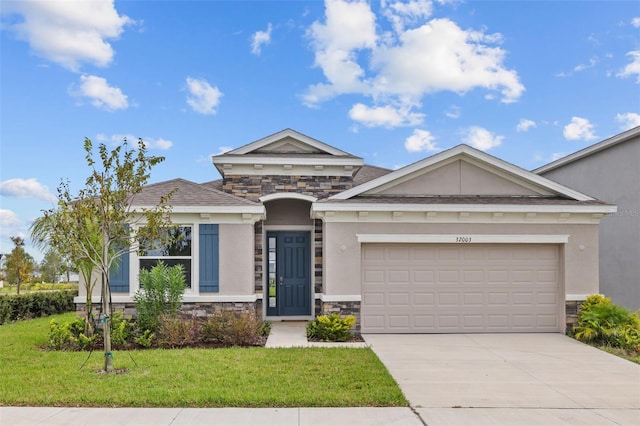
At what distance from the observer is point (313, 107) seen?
16516 millimetres

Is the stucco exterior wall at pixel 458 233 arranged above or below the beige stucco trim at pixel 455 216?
below

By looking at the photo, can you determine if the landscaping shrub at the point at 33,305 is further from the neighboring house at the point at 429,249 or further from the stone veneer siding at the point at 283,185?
the stone veneer siding at the point at 283,185

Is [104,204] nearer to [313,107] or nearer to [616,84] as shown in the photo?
[313,107]

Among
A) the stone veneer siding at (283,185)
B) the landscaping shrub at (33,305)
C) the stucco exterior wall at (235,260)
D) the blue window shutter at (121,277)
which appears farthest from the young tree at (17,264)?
the stucco exterior wall at (235,260)

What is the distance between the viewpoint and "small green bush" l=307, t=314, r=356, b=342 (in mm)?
9508

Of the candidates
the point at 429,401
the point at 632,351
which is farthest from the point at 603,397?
the point at 632,351

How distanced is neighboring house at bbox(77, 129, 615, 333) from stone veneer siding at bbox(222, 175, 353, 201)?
1123 millimetres

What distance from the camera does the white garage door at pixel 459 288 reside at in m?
10.4

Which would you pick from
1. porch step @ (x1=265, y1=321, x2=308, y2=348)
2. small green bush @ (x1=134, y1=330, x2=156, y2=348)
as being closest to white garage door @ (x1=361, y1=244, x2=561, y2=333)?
porch step @ (x1=265, y1=321, x2=308, y2=348)

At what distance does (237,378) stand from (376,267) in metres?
4.72

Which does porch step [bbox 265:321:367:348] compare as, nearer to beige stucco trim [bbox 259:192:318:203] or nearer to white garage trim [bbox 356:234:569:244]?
white garage trim [bbox 356:234:569:244]

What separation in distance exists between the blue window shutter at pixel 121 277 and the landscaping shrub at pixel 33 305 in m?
6.13

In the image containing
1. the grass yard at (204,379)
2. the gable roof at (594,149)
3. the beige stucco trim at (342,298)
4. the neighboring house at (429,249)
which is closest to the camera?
the grass yard at (204,379)
